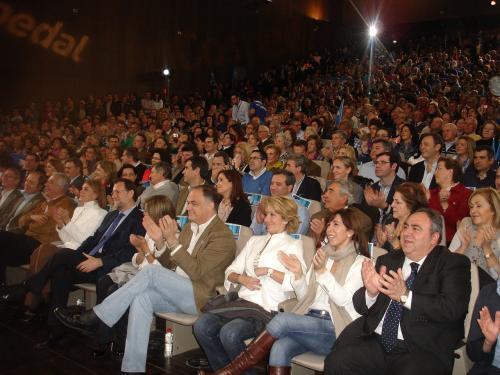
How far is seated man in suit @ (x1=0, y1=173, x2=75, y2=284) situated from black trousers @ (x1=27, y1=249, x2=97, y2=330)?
0.67 m

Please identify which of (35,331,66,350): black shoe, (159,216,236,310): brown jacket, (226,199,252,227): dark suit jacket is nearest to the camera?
(159,216,236,310): brown jacket

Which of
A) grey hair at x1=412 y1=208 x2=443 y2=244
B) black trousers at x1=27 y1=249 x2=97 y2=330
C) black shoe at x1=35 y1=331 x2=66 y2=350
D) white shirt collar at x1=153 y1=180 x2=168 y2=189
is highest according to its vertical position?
white shirt collar at x1=153 y1=180 x2=168 y2=189

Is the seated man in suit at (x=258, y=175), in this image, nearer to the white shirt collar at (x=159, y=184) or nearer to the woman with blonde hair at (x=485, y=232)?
the white shirt collar at (x=159, y=184)

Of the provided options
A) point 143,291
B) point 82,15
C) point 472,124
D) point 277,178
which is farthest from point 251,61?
point 143,291

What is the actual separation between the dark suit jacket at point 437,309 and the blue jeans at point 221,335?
29.7 inches

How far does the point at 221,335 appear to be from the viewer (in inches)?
114

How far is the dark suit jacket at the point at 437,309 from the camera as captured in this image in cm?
231

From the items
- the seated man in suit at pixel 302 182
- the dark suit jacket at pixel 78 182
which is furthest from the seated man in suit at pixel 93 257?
the dark suit jacket at pixel 78 182

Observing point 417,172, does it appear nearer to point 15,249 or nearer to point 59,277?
point 59,277

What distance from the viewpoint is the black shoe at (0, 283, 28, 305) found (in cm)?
419

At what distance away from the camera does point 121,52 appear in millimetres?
14227

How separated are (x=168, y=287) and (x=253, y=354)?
2.37ft

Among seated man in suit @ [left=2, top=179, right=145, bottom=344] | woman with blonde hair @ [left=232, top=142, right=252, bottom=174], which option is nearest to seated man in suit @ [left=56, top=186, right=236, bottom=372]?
seated man in suit @ [left=2, top=179, right=145, bottom=344]

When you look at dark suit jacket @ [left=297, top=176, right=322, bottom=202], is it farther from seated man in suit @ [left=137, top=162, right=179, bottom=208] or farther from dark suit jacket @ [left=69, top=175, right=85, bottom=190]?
dark suit jacket @ [left=69, top=175, right=85, bottom=190]
